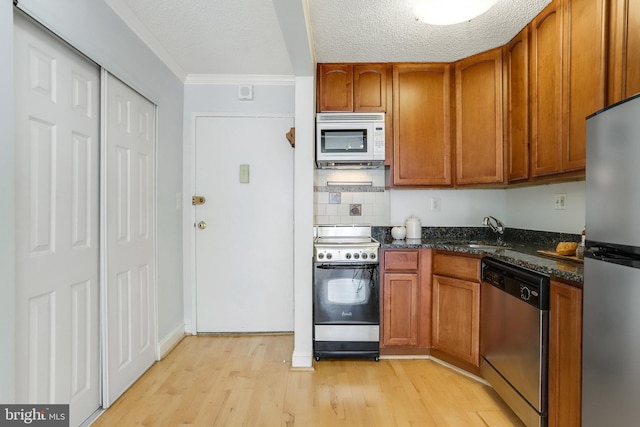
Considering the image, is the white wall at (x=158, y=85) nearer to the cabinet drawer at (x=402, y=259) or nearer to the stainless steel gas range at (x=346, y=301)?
the stainless steel gas range at (x=346, y=301)

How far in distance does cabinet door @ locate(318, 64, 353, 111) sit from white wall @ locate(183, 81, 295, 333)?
41cm

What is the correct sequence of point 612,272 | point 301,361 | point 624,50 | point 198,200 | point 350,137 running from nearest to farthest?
point 612,272 → point 624,50 → point 301,361 → point 350,137 → point 198,200

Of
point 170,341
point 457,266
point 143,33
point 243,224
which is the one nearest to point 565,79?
point 457,266

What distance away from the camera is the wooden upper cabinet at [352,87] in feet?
8.53

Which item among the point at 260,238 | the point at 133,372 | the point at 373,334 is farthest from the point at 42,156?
the point at 373,334

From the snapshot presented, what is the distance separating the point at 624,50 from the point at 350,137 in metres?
1.60

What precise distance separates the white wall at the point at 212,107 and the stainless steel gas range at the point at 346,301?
831mm

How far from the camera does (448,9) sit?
1716mm

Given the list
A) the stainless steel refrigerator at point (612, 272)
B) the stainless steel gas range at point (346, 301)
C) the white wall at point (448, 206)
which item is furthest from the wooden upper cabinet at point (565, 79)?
the stainless steel gas range at point (346, 301)

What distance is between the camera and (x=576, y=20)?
1.60m

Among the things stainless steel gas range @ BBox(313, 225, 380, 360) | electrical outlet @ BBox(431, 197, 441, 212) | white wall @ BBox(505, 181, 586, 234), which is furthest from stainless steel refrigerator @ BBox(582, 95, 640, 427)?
electrical outlet @ BBox(431, 197, 441, 212)

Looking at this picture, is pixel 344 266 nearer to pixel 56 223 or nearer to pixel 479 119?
pixel 479 119

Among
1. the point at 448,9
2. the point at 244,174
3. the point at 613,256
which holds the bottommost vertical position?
the point at 613,256

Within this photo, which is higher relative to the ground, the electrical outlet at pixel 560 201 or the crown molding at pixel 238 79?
the crown molding at pixel 238 79
